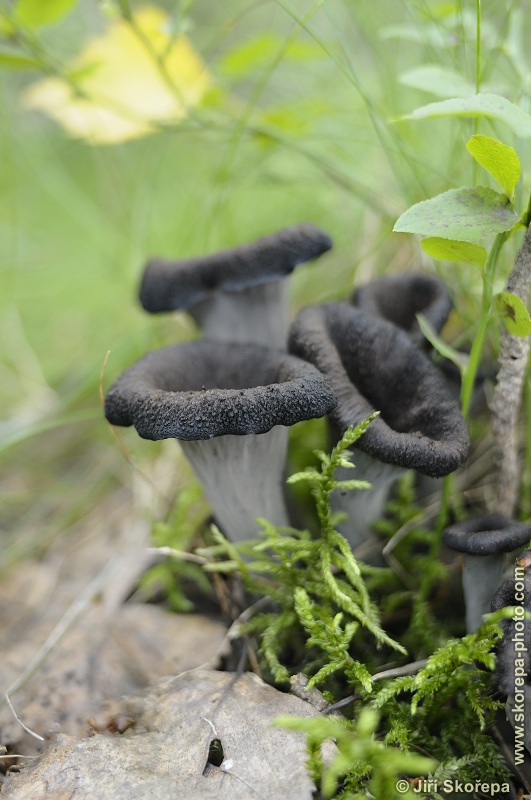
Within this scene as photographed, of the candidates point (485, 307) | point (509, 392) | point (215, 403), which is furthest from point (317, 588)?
point (485, 307)

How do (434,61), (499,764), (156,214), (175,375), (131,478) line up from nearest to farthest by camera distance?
(499,764) < (175,375) < (434,61) < (131,478) < (156,214)

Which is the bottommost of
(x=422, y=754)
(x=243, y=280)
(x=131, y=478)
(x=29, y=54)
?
(x=422, y=754)

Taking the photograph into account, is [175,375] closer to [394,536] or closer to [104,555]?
[394,536]

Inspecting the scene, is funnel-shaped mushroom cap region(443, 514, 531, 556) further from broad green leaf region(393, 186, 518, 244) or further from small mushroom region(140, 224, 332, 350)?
small mushroom region(140, 224, 332, 350)

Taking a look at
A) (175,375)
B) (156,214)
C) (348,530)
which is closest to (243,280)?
(175,375)

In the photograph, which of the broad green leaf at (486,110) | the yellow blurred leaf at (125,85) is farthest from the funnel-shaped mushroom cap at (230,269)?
the yellow blurred leaf at (125,85)

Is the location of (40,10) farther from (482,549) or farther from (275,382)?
(482,549)

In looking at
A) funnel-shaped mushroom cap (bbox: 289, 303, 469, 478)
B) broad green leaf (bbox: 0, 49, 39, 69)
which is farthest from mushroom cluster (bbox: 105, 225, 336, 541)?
broad green leaf (bbox: 0, 49, 39, 69)
